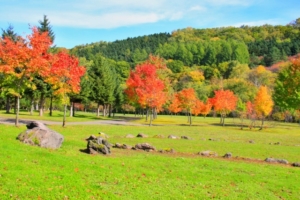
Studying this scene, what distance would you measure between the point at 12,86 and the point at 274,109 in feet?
304

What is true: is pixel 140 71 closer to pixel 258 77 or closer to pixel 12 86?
pixel 12 86

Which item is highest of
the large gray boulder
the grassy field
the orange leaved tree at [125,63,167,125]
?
the orange leaved tree at [125,63,167,125]

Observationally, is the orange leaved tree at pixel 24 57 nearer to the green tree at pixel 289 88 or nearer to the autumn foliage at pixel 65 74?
the autumn foliage at pixel 65 74

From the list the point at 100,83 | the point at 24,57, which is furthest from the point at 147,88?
the point at 24,57

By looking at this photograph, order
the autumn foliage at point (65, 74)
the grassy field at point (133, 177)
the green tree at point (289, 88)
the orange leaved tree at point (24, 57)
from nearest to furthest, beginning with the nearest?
the grassy field at point (133, 177), the orange leaved tree at point (24, 57), the autumn foliage at point (65, 74), the green tree at point (289, 88)

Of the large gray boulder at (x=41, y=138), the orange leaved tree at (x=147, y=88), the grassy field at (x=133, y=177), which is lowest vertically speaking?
the grassy field at (x=133, y=177)

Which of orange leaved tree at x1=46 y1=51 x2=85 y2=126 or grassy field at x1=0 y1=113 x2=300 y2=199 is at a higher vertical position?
orange leaved tree at x1=46 y1=51 x2=85 y2=126

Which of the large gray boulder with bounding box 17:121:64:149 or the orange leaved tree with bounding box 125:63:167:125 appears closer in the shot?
the large gray boulder with bounding box 17:121:64:149

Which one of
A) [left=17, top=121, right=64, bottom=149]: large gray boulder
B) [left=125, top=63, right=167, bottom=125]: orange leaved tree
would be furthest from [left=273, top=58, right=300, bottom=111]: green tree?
[left=17, top=121, right=64, bottom=149]: large gray boulder

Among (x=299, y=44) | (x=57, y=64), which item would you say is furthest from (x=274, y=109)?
(x=299, y=44)

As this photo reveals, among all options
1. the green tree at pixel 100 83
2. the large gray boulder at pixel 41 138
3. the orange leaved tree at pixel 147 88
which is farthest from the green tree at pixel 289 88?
the large gray boulder at pixel 41 138

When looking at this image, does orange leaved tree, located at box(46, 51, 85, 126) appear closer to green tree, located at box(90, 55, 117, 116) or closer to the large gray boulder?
the large gray boulder

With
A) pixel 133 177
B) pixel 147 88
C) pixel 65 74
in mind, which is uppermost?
pixel 65 74

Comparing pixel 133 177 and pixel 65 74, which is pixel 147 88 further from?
pixel 133 177
